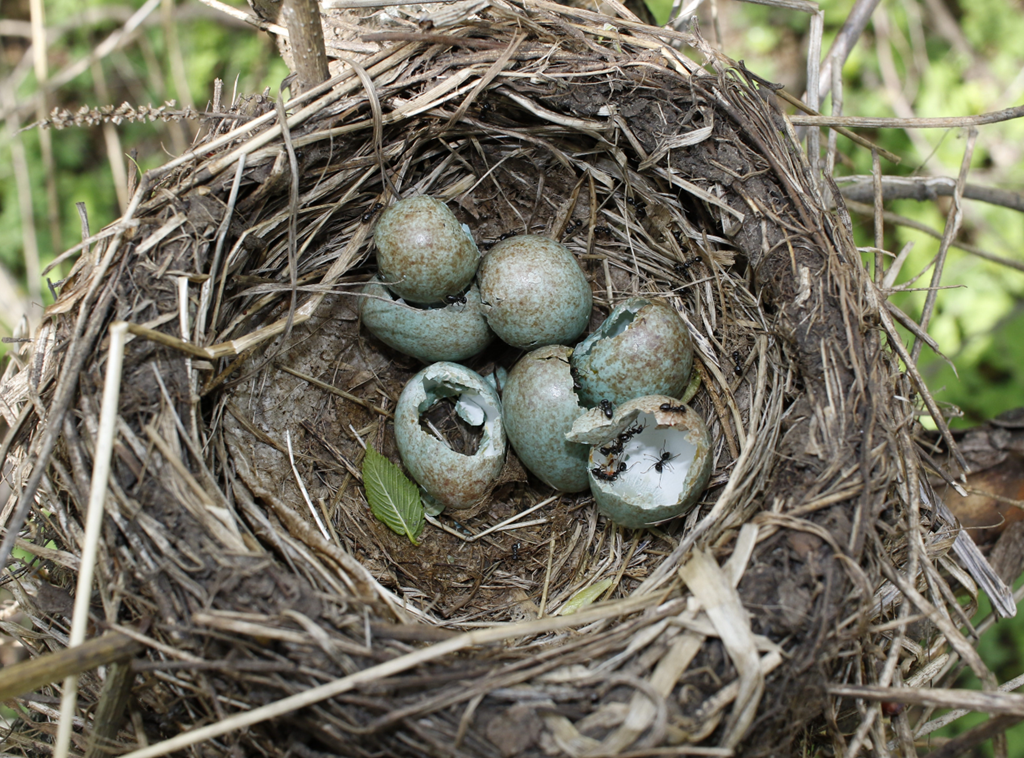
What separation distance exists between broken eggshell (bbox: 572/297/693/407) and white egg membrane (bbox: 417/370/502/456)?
397 mm

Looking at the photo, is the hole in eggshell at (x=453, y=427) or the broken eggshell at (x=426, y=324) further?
the hole in eggshell at (x=453, y=427)

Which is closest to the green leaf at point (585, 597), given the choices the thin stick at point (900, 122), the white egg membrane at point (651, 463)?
the white egg membrane at point (651, 463)

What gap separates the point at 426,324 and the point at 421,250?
311mm

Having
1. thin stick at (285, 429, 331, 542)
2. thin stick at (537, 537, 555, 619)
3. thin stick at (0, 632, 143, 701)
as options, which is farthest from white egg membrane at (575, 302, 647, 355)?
thin stick at (0, 632, 143, 701)

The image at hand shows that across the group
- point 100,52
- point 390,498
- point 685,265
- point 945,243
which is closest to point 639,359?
point 685,265

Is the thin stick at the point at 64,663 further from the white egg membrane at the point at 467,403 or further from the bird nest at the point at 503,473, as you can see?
the white egg membrane at the point at 467,403

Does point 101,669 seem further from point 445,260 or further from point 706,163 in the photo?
point 706,163

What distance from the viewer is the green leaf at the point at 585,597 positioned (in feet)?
7.98

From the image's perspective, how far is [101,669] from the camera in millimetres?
1940

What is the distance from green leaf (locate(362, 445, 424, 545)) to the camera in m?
2.60

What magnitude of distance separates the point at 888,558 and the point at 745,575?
17.7 inches

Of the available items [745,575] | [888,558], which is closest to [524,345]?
[745,575]

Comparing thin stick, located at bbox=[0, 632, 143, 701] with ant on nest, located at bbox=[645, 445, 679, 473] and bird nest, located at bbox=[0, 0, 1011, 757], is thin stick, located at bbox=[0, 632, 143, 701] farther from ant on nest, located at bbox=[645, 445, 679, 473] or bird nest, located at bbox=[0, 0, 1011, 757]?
ant on nest, located at bbox=[645, 445, 679, 473]

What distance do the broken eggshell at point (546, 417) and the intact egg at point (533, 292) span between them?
4.0 inches
